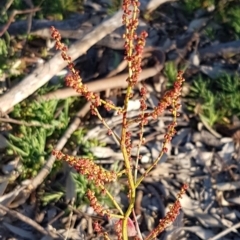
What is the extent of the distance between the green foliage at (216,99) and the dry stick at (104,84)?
23 centimetres

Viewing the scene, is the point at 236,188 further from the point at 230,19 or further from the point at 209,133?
the point at 230,19

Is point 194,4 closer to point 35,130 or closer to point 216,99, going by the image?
point 216,99

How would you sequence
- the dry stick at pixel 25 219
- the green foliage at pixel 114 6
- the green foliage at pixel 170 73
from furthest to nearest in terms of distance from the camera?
the green foliage at pixel 114 6 < the green foliage at pixel 170 73 < the dry stick at pixel 25 219

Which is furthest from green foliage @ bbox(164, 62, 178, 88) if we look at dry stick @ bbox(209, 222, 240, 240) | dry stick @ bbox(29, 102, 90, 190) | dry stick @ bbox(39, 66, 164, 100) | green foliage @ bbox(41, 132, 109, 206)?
dry stick @ bbox(209, 222, 240, 240)

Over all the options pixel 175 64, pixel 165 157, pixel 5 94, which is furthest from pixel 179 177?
pixel 5 94

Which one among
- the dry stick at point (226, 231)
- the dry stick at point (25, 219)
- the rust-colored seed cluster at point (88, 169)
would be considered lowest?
the rust-colored seed cluster at point (88, 169)

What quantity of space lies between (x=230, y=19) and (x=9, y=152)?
157cm

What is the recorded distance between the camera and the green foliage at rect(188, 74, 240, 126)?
10.8 ft

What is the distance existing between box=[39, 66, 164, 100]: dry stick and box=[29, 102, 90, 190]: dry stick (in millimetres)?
105

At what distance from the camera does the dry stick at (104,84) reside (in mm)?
3225

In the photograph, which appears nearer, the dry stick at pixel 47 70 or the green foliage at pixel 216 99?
the dry stick at pixel 47 70

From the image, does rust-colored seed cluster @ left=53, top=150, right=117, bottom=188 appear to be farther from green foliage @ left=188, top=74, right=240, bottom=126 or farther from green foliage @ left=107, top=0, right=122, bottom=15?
green foliage @ left=107, top=0, right=122, bottom=15

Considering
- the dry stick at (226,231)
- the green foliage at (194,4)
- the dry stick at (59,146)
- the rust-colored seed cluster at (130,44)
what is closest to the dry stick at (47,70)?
the dry stick at (59,146)

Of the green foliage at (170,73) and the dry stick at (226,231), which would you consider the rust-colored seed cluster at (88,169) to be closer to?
the dry stick at (226,231)
